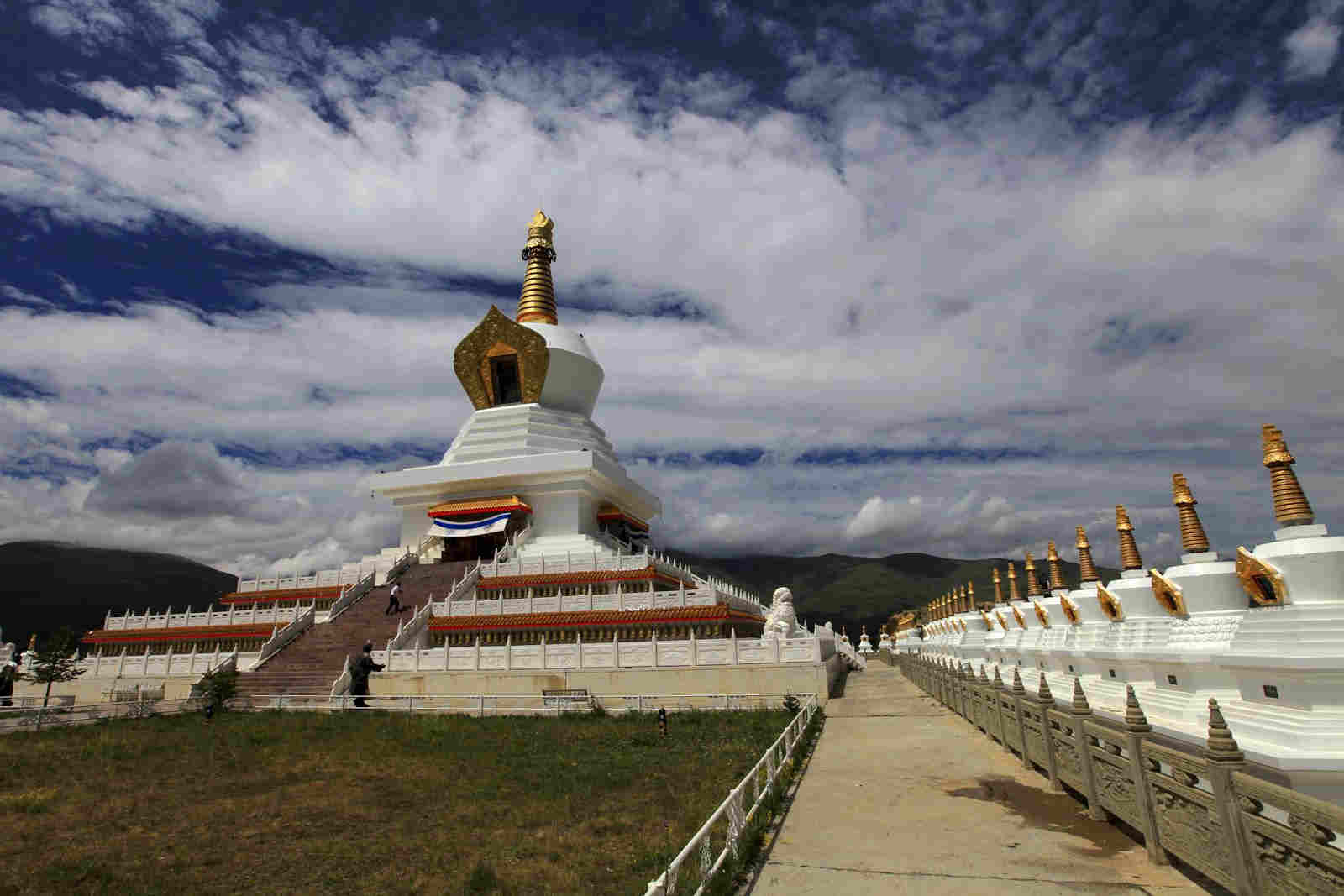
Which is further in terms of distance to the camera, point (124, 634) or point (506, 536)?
point (506, 536)

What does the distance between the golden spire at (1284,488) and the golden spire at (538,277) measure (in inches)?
1664

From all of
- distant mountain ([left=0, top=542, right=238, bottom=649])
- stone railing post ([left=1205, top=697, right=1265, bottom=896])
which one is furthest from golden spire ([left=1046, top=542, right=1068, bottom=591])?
distant mountain ([left=0, top=542, right=238, bottom=649])

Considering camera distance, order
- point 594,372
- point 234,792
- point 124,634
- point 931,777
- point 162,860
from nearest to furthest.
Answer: point 162,860 → point 931,777 → point 234,792 → point 124,634 → point 594,372

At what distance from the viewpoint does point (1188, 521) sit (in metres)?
13.5

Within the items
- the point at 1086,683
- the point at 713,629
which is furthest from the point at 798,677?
the point at 1086,683

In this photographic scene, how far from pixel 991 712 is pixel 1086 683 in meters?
3.94

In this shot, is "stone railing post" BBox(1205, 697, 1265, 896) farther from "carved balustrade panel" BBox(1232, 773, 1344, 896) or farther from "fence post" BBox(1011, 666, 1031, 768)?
"fence post" BBox(1011, 666, 1031, 768)

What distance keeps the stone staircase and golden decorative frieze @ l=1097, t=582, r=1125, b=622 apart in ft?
71.8

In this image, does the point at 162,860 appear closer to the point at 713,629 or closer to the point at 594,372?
the point at 713,629

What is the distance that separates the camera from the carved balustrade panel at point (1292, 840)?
438 cm

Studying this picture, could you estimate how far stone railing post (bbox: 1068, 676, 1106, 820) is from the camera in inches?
318

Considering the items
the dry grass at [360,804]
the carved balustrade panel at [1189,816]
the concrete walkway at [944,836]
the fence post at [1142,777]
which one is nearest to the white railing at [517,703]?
the dry grass at [360,804]

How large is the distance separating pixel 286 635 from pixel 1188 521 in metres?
29.4

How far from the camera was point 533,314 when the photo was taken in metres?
48.7
